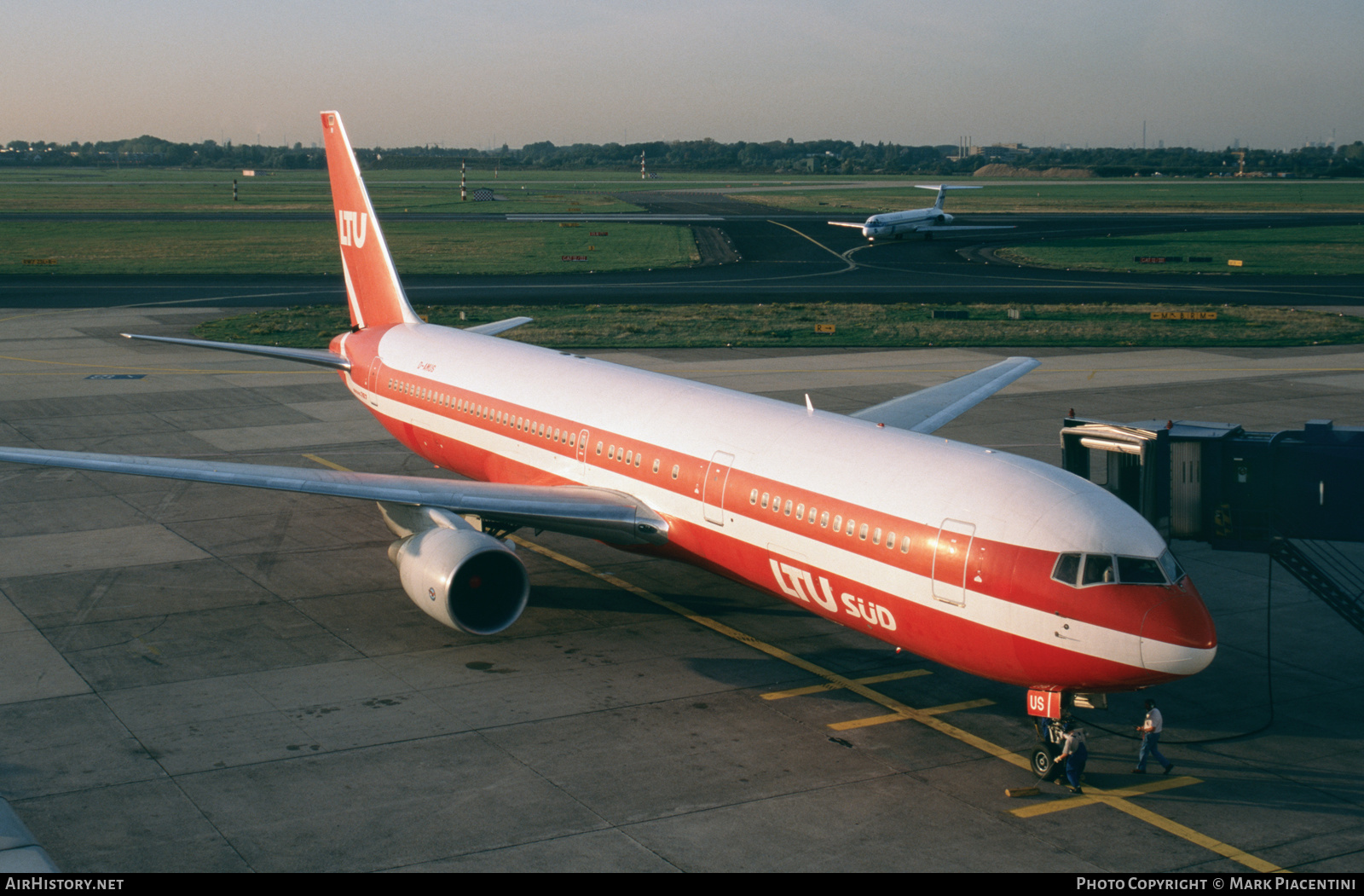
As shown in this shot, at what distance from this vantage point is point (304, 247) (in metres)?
109

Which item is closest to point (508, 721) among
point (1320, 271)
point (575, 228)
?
point (1320, 271)

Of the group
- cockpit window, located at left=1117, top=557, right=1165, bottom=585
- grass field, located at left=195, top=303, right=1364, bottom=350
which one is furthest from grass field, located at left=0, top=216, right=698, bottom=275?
cockpit window, located at left=1117, top=557, right=1165, bottom=585

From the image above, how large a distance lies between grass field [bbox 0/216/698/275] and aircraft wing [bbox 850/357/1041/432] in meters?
61.3

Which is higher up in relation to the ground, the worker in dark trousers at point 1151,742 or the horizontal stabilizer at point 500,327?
the horizontal stabilizer at point 500,327

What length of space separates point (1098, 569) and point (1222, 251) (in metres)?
102

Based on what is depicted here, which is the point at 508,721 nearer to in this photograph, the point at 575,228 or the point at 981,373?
the point at 981,373

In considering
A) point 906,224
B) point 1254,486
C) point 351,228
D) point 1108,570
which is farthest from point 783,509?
point 906,224

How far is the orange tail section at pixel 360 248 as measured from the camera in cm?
3475

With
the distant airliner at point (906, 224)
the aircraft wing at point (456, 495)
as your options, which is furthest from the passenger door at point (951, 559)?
the distant airliner at point (906, 224)

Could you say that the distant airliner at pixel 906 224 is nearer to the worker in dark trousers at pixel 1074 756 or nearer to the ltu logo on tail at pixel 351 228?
the ltu logo on tail at pixel 351 228

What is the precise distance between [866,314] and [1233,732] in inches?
2022

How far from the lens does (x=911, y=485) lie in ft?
60.6

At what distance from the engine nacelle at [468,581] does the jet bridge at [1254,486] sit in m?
12.6
